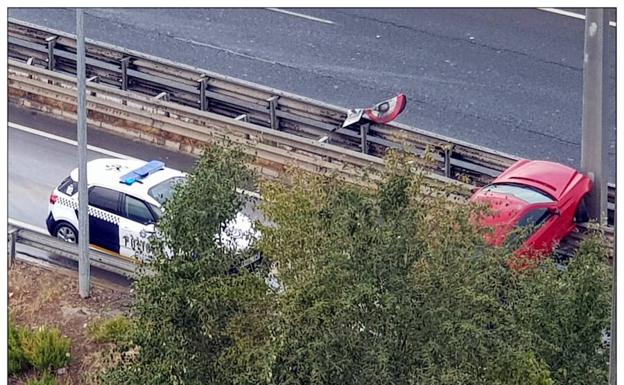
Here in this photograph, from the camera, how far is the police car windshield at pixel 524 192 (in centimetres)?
1519

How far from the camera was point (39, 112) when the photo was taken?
18.9m

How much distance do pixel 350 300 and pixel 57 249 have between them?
7317 millimetres

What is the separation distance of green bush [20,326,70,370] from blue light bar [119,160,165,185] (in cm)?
254

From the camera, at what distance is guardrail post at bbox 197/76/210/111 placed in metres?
18.0

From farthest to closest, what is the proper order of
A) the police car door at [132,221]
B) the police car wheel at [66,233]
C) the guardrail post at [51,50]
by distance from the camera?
the guardrail post at [51,50]
the police car wheel at [66,233]
the police car door at [132,221]

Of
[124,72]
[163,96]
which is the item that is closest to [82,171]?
[163,96]

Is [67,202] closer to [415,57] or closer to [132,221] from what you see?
[132,221]

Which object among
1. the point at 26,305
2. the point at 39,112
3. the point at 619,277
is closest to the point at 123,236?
the point at 26,305

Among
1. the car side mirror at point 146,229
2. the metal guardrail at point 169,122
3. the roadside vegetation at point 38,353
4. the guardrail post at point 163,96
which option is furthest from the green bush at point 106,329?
the guardrail post at point 163,96

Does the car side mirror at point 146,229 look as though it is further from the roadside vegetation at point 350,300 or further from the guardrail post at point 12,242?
the roadside vegetation at point 350,300

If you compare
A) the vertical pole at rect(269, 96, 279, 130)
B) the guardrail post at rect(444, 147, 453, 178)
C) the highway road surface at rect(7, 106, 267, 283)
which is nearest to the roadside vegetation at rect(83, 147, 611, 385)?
the guardrail post at rect(444, 147, 453, 178)

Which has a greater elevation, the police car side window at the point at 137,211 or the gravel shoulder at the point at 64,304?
the police car side window at the point at 137,211

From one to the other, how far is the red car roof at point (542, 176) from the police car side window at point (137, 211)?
459cm

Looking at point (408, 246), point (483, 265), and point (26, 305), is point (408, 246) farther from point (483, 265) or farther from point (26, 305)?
point (26, 305)
